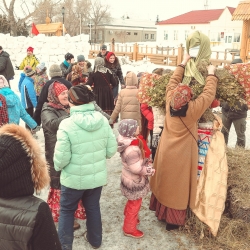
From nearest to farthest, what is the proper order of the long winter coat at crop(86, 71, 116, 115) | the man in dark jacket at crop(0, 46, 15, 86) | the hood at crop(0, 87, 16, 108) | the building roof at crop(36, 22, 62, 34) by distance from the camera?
the hood at crop(0, 87, 16, 108) → the long winter coat at crop(86, 71, 116, 115) → the man in dark jacket at crop(0, 46, 15, 86) → the building roof at crop(36, 22, 62, 34)

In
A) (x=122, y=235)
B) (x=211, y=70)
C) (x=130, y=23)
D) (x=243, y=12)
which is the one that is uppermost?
(x=130, y=23)

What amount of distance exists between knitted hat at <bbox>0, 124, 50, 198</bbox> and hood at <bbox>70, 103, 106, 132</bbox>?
112cm

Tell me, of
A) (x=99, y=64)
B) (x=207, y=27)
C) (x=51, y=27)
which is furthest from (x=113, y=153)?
(x=207, y=27)

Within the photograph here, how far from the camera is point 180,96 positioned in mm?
2914

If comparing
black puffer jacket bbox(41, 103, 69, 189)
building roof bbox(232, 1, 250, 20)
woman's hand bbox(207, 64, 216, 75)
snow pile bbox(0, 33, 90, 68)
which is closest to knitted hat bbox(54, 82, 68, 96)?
black puffer jacket bbox(41, 103, 69, 189)

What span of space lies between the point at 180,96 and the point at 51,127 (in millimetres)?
1374

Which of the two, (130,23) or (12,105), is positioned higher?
(130,23)

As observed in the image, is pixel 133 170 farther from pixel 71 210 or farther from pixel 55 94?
pixel 55 94

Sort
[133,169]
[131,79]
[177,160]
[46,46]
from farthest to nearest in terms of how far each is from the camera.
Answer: [46,46]
[131,79]
[177,160]
[133,169]

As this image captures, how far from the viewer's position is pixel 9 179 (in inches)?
57.9

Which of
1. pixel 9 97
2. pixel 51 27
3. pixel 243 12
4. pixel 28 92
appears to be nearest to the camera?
pixel 9 97

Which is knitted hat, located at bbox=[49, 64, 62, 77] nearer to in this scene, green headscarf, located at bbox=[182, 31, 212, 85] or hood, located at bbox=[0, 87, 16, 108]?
hood, located at bbox=[0, 87, 16, 108]

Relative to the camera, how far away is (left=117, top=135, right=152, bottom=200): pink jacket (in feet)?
10.3

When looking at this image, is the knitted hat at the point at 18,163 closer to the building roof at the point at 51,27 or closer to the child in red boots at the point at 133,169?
the child in red boots at the point at 133,169
